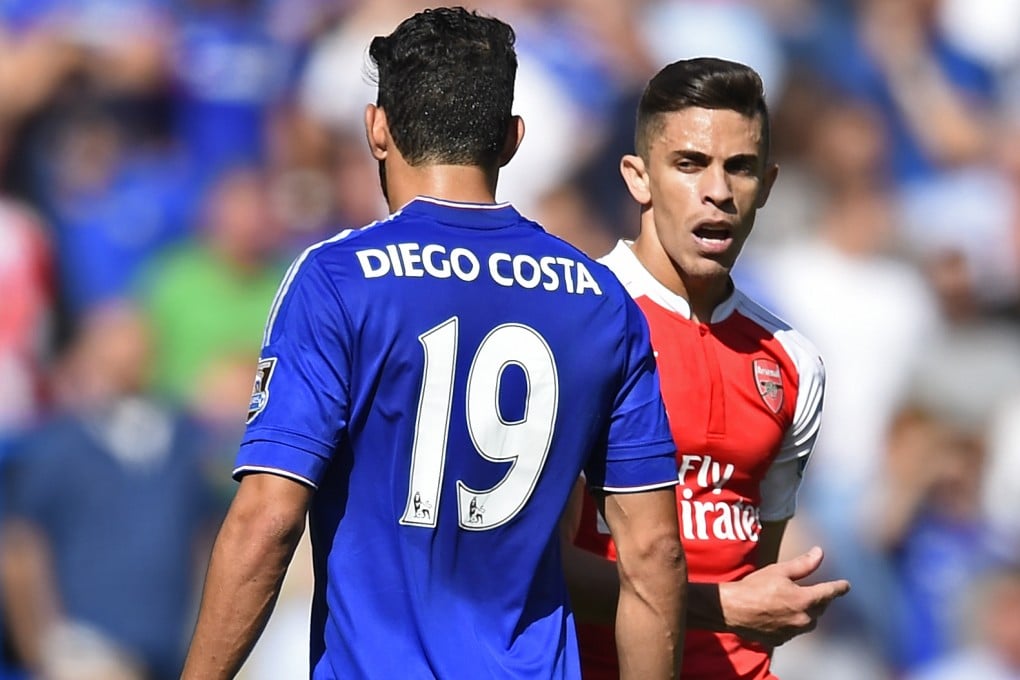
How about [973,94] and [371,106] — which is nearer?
[371,106]

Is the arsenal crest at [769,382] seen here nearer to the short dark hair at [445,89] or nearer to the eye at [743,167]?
the eye at [743,167]

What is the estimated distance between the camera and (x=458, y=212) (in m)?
3.61

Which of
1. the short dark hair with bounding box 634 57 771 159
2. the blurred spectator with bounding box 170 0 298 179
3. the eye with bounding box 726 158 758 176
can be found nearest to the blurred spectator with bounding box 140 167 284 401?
the blurred spectator with bounding box 170 0 298 179

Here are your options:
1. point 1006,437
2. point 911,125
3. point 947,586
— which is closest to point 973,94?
point 911,125

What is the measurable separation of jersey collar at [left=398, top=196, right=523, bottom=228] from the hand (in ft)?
3.56

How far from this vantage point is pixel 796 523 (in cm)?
813

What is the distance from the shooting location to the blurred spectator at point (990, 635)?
8.16 m

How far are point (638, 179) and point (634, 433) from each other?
91 cm

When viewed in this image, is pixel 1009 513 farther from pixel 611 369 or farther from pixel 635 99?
pixel 611 369

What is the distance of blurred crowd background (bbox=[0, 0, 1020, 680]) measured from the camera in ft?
26.1

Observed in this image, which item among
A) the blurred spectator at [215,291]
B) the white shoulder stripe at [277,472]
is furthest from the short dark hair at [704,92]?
the blurred spectator at [215,291]

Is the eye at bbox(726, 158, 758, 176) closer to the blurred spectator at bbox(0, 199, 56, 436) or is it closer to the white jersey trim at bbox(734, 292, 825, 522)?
the white jersey trim at bbox(734, 292, 825, 522)

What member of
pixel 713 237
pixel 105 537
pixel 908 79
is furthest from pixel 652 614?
pixel 908 79

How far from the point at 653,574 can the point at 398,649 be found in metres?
0.60
